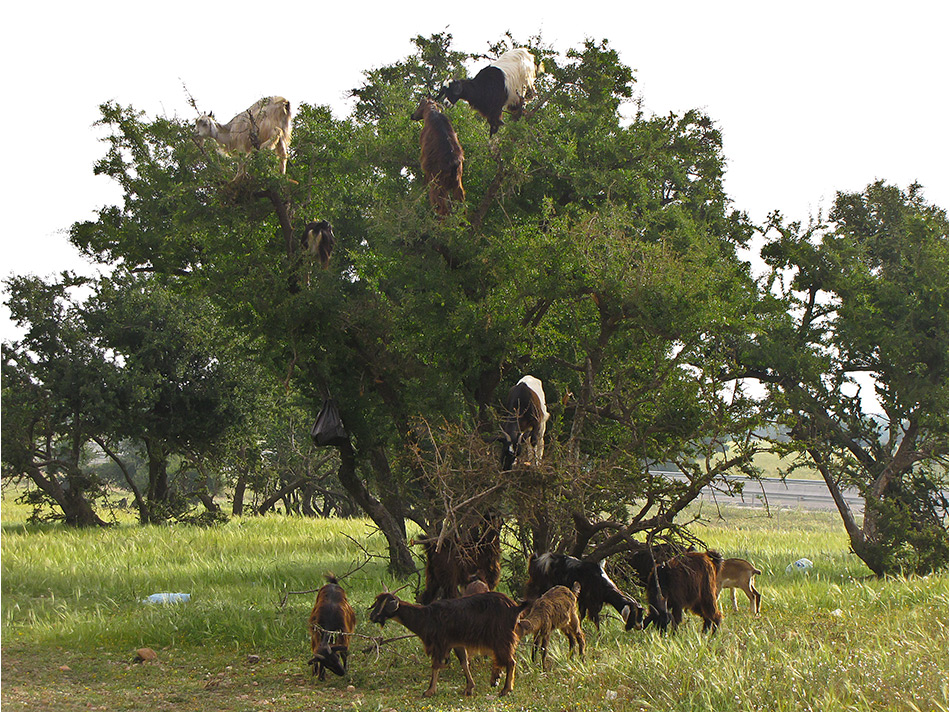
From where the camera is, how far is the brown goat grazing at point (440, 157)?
29.3ft

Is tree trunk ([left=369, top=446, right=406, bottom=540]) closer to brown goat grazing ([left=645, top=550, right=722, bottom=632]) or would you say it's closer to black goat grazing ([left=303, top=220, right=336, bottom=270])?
black goat grazing ([left=303, top=220, right=336, bottom=270])

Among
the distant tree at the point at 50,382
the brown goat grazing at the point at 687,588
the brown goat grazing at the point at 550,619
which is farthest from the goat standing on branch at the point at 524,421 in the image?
the distant tree at the point at 50,382

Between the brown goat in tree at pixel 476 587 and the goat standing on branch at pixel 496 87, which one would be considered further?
the goat standing on branch at pixel 496 87

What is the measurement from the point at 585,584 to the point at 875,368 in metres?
8.93

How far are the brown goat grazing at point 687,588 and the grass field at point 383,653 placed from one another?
197mm

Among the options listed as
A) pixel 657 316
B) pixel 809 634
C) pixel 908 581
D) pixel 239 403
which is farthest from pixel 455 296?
pixel 239 403

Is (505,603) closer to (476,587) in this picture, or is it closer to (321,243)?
(476,587)

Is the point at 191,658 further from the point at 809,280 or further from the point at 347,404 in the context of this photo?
the point at 809,280

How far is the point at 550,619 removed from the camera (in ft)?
21.8

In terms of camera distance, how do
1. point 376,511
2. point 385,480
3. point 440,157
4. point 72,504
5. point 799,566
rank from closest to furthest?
point 440,157 < point 376,511 < point 385,480 < point 799,566 < point 72,504

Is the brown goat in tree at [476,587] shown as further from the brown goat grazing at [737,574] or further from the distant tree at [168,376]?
the distant tree at [168,376]

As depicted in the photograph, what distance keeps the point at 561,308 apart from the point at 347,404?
2.94 metres

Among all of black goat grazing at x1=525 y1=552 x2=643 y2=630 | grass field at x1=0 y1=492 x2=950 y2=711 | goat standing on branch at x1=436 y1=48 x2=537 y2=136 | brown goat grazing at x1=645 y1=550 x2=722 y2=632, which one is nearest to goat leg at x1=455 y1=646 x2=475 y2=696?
grass field at x1=0 y1=492 x2=950 y2=711

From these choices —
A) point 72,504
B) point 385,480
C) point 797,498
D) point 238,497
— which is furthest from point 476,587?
point 797,498
